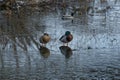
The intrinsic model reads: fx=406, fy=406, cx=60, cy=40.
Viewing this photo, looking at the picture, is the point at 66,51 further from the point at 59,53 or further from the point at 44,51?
the point at 44,51

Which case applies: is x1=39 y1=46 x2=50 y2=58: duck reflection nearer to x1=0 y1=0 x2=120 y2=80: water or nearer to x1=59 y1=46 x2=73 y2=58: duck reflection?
x1=0 y1=0 x2=120 y2=80: water

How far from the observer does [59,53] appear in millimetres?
14852

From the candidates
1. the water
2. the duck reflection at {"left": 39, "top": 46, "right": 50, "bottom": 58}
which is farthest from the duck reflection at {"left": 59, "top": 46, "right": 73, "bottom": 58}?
the duck reflection at {"left": 39, "top": 46, "right": 50, "bottom": 58}

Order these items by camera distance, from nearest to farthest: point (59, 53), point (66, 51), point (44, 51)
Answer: point (59, 53) → point (44, 51) → point (66, 51)

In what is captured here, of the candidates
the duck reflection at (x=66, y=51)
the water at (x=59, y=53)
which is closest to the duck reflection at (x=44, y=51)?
the water at (x=59, y=53)

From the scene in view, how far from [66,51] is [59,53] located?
0.44m

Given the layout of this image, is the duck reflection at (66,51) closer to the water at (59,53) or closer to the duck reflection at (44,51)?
the water at (59,53)

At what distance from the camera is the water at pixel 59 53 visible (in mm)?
11938

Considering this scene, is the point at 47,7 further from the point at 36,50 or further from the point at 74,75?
the point at 74,75

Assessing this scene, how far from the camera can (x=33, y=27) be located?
69.7ft

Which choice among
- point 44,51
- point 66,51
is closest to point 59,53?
point 66,51

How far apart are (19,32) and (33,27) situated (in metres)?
1.95

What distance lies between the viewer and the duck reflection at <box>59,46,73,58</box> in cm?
1456

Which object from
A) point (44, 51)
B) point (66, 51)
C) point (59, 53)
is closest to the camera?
point (59, 53)
